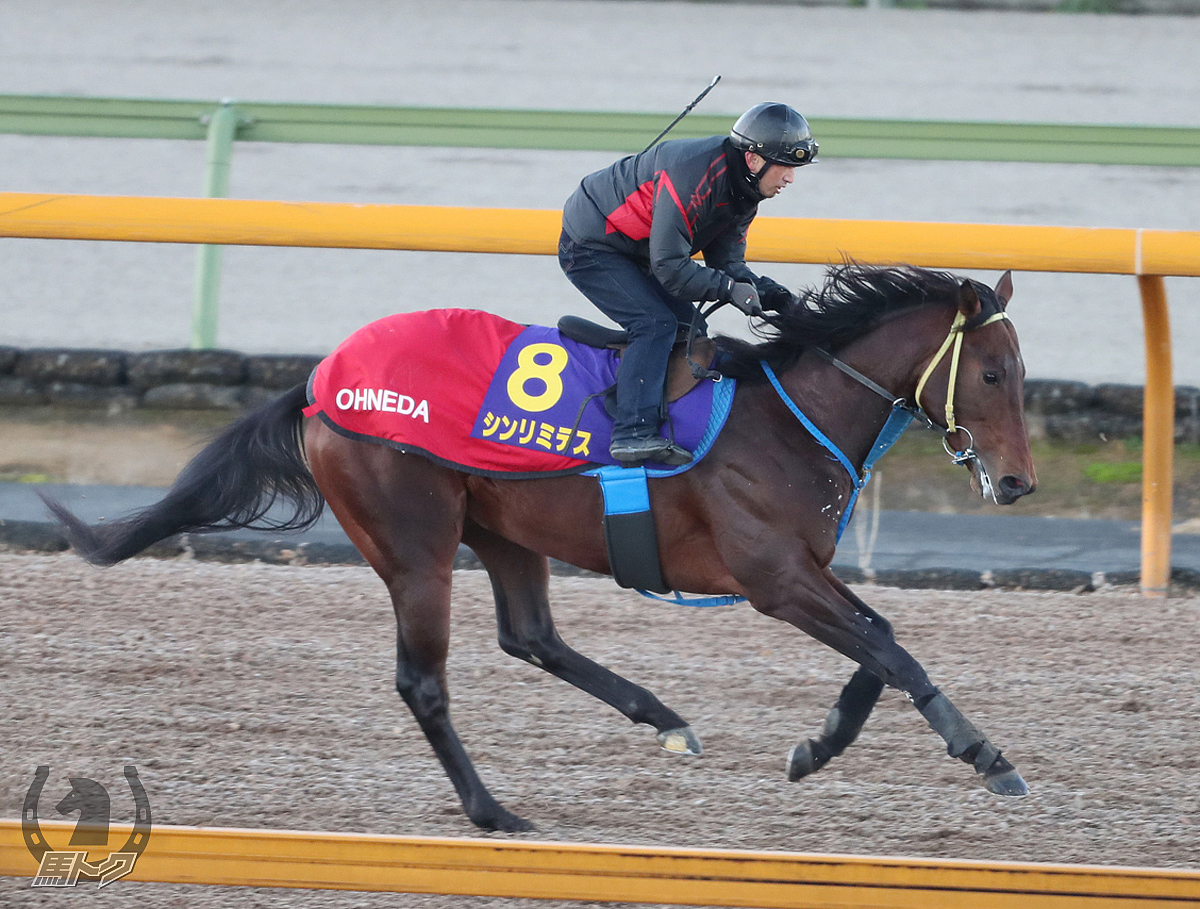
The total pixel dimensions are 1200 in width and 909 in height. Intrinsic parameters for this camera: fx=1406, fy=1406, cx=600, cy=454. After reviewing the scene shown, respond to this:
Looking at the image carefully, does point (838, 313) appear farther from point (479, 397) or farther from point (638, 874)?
point (638, 874)

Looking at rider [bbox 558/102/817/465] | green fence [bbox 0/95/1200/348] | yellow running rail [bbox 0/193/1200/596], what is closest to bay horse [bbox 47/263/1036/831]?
rider [bbox 558/102/817/465]

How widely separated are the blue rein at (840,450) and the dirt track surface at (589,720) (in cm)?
88

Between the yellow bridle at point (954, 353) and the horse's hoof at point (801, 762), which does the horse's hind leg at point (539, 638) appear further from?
the yellow bridle at point (954, 353)

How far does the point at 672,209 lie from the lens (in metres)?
3.76

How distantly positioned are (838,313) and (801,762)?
1.29 m

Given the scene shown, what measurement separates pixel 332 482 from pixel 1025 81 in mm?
14591

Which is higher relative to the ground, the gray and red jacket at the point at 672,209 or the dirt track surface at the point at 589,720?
the gray and red jacket at the point at 672,209

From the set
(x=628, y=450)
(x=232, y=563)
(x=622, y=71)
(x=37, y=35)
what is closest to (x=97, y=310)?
(x=232, y=563)

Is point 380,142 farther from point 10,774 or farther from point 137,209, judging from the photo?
point 10,774

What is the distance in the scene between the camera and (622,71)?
1734 cm

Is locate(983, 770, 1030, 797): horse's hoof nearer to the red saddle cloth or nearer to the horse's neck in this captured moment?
the horse's neck

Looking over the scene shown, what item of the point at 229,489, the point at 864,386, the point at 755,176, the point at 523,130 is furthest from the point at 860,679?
the point at 523,130

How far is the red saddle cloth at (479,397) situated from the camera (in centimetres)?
395

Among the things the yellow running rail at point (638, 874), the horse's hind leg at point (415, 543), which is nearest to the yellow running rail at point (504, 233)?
the horse's hind leg at point (415, 543)
